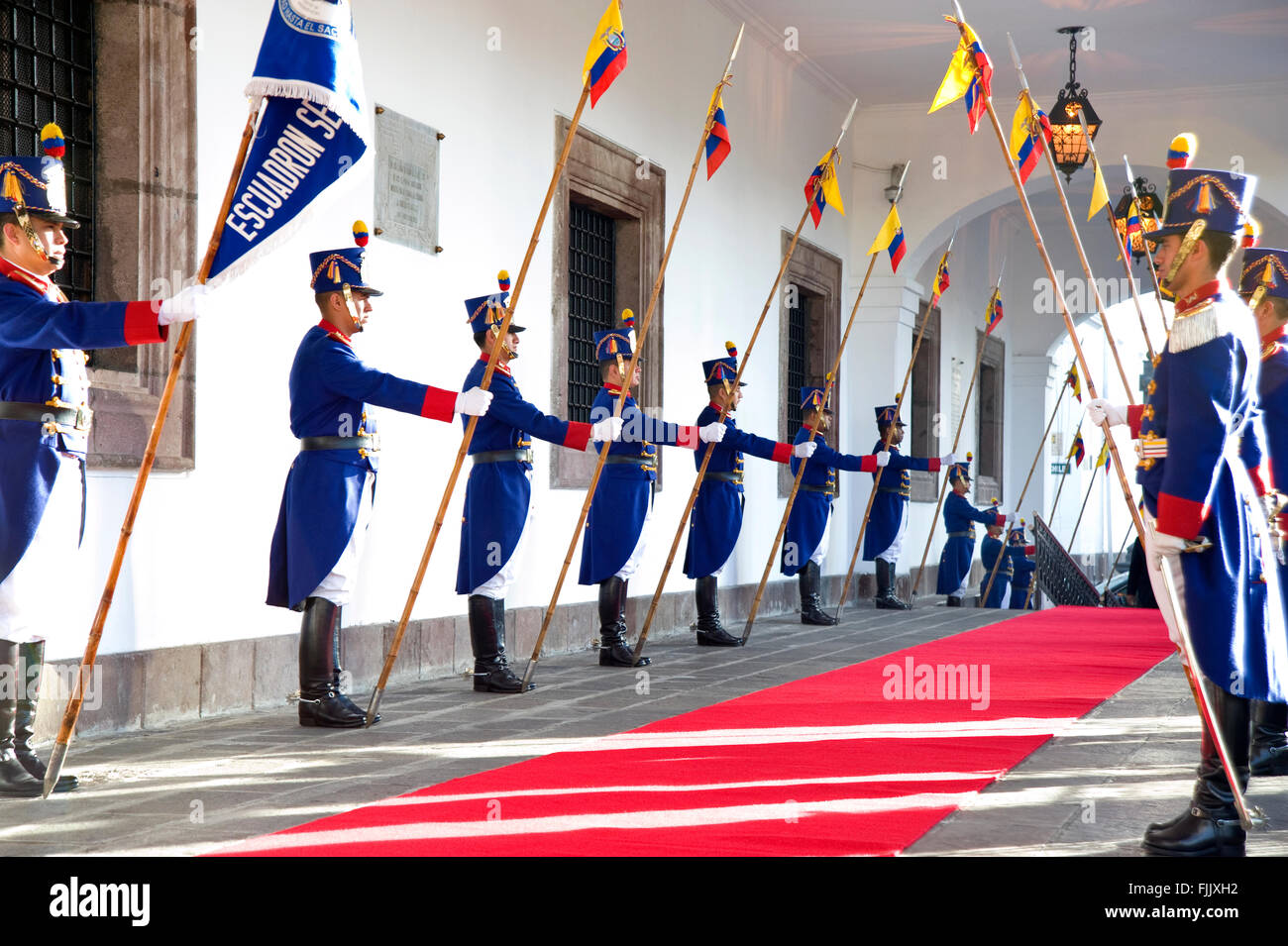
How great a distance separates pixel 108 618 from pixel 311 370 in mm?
1139

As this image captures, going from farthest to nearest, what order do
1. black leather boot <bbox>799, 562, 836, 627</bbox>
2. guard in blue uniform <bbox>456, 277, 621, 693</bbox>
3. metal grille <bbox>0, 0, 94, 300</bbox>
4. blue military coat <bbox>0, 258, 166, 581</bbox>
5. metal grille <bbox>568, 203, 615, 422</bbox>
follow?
black leather boot <bbox>799, 562, 836, 627</bbox> < metal grille <bbox>568, 203, 615, 422</bbox> < guard in blue uniform <bbox>456, 277, 621, 693</bbox> < metal grille <bbox>0, 0, 94, 300</bbox> < blue military coat <bbox>0, 258, 166, 581</bbox>

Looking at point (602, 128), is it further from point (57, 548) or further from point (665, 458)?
point (57, 548)

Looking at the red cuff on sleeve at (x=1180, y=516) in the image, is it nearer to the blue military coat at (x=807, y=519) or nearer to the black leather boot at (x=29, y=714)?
the black leather boot at (x=29, y=714)

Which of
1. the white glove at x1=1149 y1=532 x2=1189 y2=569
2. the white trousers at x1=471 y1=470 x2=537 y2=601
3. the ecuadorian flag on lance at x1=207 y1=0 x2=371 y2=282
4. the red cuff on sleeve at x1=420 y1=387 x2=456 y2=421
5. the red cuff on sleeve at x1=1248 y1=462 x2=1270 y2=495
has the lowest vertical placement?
the white trousers at x1=471 y1=470 x2=537 y2=601

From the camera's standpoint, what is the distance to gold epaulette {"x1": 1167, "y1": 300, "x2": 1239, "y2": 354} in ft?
11.5

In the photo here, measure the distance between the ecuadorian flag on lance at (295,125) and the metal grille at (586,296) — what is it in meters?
4.43

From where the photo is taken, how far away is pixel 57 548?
419 centimetres

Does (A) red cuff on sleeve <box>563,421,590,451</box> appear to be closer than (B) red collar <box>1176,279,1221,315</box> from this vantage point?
No

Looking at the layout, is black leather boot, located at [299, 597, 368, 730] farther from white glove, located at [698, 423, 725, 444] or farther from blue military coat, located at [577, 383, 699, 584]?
white glove, located at [698, 423, 725, 444]

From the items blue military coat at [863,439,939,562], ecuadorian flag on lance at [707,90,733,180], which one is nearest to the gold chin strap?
ecuadorian flag on lance at [707,90,733,180]

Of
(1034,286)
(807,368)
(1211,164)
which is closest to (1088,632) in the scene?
(807,368)

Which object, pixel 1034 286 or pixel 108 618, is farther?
pixel 1034 286

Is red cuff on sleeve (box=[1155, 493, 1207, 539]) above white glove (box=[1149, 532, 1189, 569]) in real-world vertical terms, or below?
above

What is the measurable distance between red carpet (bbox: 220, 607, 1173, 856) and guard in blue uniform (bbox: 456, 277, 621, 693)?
112cm
